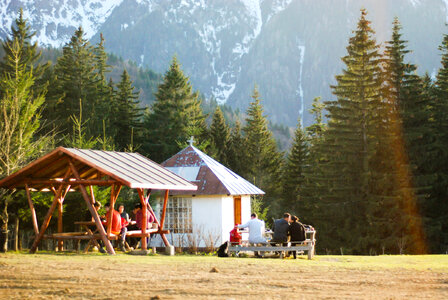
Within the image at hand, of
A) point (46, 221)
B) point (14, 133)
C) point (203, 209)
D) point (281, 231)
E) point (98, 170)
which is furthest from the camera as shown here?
point (203, 209)

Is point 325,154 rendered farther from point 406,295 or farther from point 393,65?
point 406,295

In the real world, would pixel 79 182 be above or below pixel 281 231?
above

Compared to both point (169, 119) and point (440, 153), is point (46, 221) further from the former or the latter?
point (169, 119)

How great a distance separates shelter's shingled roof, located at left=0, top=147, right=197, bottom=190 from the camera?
1603cm

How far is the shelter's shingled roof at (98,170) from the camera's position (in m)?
16.0

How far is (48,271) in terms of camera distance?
10.9 m

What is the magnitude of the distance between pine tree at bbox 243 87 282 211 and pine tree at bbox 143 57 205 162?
7.93 metres

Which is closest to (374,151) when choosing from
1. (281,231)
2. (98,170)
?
(281,231)

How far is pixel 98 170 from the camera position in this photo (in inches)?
644

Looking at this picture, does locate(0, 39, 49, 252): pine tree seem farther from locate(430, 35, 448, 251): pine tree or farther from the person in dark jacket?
locate(430, 35, 448, 251): pine tree

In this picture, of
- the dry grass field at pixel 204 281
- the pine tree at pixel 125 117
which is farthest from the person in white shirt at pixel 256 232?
the pine tree at pixel 125 117

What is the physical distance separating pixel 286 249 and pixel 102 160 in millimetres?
5582

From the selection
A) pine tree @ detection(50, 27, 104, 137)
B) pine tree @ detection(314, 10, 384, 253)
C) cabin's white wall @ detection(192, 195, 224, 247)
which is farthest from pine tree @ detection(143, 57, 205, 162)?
cabin's white wall @ detection(192, 195, 224, 247)

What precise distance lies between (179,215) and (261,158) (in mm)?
30898
